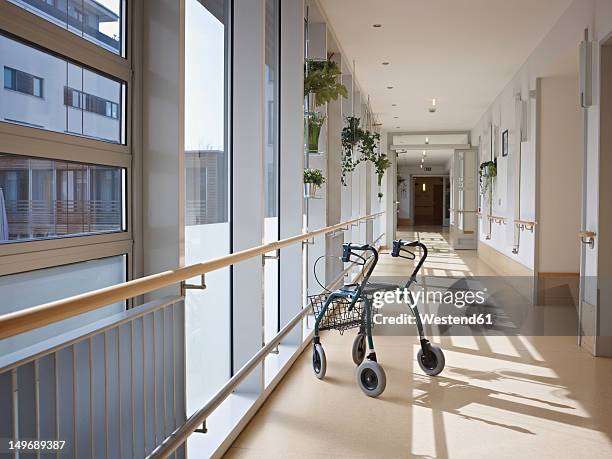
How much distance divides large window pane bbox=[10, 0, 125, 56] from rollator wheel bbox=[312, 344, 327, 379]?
2.17 meters

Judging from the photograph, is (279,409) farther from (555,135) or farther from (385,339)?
(555,135)

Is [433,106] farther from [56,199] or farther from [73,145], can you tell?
[56,199]

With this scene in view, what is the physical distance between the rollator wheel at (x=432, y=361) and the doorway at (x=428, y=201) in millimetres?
26628

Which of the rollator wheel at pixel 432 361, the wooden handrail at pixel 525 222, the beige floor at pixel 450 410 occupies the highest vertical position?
the wooden handrail at pixel 525 222

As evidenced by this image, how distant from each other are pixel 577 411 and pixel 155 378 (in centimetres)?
229

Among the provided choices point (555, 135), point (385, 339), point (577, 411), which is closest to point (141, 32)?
point (577, 411)

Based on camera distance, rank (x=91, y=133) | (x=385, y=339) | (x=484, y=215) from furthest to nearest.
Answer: (x=484, y=215) → (x=385, y=339) → (x=91, y=133)

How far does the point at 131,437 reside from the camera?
1.80m

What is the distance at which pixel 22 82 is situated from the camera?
1.62m

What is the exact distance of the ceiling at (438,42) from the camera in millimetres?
5570

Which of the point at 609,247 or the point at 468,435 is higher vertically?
the point at 609,247

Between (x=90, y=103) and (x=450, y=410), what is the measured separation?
7.52 feet

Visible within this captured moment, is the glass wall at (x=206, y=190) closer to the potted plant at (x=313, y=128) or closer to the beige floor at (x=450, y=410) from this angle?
the beige floor at (x=450, y=410)

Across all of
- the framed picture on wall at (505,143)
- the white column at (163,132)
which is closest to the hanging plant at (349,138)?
the framed picture on wall at (505,143)
